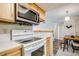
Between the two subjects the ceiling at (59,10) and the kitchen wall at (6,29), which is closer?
the ceiling at (59,10)

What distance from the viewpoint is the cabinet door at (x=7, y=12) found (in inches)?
43.5

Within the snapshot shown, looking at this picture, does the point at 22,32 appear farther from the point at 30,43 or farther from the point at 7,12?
the point at 7,12

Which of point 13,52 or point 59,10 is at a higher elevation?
point 59,10

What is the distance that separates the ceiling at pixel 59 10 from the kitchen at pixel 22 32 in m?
0.10

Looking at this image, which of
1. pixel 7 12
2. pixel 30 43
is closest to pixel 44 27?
pixel 30 43

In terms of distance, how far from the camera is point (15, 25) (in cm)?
160

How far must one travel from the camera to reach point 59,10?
1276mm

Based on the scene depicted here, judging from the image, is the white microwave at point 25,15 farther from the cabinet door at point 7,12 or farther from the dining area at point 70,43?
the dining area at point 70,43

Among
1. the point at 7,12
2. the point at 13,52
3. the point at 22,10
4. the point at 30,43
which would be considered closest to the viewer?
the point at 13,52

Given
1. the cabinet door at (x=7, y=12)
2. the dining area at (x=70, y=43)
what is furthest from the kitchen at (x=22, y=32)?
the dining area at (x=70, y=43)

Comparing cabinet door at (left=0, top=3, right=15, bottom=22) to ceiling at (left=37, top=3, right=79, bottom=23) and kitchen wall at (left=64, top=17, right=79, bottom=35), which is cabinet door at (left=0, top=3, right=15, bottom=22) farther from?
kitchen wall at (left=64, top=17, right=79, bottom=35)

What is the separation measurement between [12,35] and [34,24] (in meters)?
0.40

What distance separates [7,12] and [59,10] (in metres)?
0.59

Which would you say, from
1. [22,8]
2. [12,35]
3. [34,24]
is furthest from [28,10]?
[12,35]
